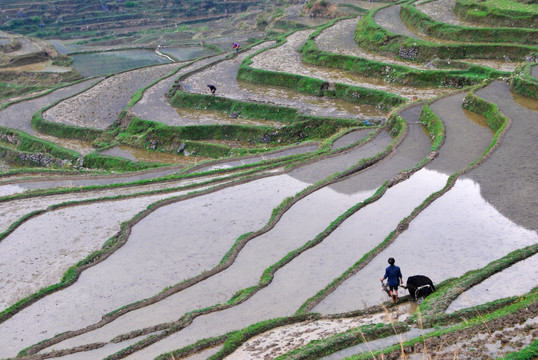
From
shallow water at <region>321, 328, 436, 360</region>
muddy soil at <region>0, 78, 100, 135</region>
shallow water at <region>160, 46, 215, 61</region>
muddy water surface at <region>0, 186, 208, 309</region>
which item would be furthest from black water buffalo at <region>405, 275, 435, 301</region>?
shallow water at <region>160, 46, 215, 61</region>

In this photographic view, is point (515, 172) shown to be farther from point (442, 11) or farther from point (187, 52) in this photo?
point (187, 52)

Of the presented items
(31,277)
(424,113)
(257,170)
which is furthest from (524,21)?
(31,277)

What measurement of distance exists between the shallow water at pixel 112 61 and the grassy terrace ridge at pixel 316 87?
53.7 ft

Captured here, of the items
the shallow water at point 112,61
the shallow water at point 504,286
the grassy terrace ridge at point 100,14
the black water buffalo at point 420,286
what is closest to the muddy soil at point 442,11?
the shallow water at point 112,61

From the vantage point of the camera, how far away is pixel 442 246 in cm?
1248

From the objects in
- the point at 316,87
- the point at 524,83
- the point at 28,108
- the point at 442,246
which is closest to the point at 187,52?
the point at 28,108

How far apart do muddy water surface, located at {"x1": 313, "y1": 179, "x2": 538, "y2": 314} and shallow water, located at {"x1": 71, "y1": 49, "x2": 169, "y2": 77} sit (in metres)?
37.4

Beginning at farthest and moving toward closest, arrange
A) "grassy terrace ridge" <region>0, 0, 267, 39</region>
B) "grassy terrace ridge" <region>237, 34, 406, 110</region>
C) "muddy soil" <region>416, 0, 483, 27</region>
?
"grassy terrace ridge" <region>0, 0, 267, 39</region>
"muddy soil" <region>416, 0, 483, 27</region>
"grassy terrace ridge" <region>237, 34, 406, 110</region>

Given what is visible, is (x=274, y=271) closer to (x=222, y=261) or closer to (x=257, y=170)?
(x=222, y=261)

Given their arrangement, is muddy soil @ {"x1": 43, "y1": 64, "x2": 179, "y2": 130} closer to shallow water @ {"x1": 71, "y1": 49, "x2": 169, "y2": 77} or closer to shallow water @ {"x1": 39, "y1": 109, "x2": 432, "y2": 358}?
shallow water @ {"x1": 71, "y1": 49, "x2": 169, "y2": 77}

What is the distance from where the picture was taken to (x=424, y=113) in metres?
21.8

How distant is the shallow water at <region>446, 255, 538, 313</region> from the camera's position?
10055mm

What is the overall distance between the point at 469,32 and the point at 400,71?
4.42 meters

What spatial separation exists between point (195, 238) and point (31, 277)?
3.99 m
